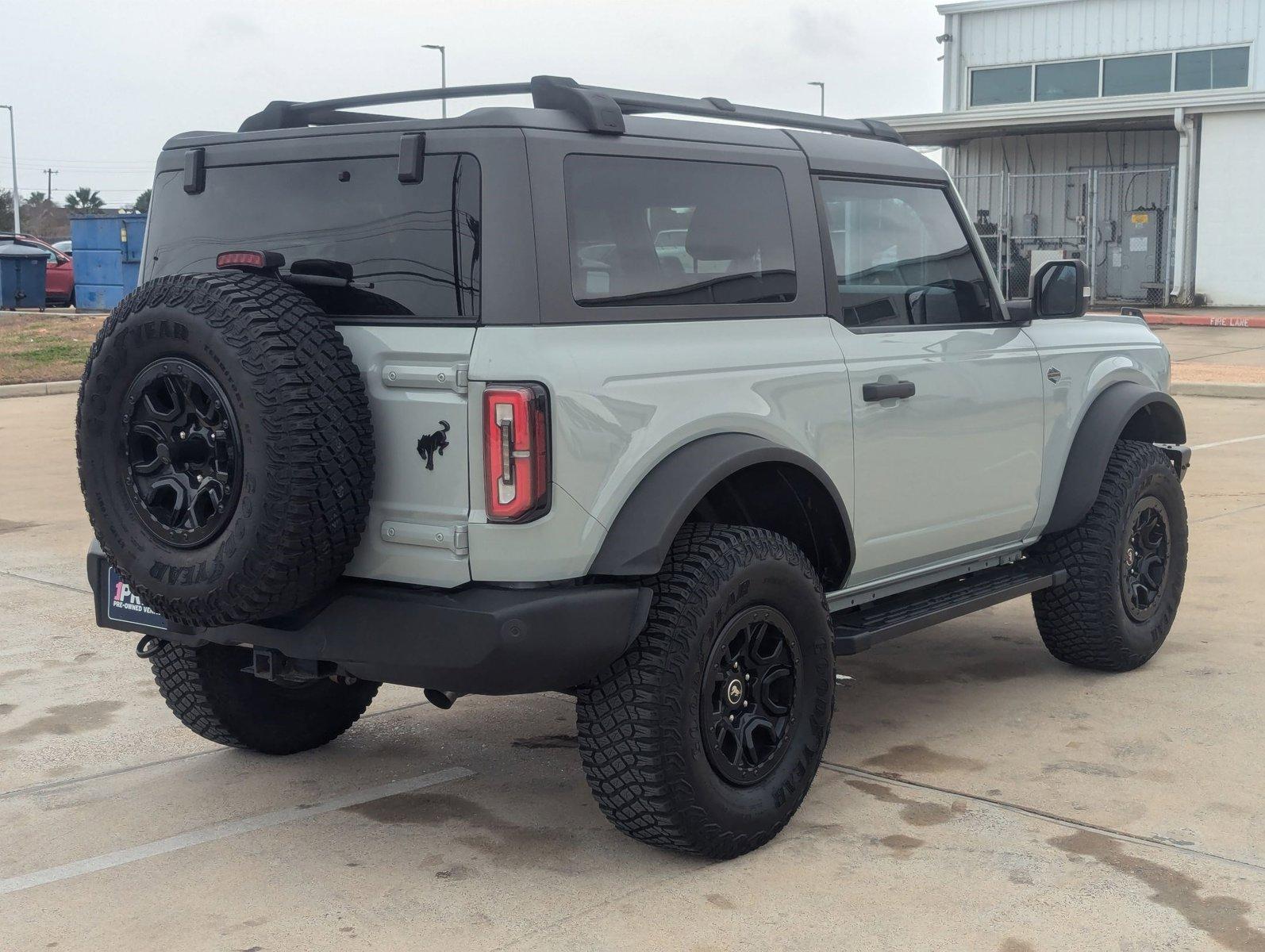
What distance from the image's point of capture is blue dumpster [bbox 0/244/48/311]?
2714cm

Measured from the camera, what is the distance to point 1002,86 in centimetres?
3388

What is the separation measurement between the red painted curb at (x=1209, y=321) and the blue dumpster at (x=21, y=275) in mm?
19797

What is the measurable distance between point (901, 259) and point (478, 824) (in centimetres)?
231

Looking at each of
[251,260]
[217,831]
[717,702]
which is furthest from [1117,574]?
[251,260]

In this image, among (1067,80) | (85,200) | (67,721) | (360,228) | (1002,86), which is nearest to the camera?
(360,228)

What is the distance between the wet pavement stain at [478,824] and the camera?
13.2 feet

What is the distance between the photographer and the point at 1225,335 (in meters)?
23.3

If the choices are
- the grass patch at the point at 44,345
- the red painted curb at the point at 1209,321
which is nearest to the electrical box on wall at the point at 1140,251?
the red painted curb at the point at 1209,321

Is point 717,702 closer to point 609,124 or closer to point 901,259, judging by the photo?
point 609,124

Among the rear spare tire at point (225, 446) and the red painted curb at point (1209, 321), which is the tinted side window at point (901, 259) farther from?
the red painted curb at point (1209, 321)

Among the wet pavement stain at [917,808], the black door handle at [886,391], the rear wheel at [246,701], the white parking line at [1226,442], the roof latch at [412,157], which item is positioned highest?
the roof latch at [412,157]

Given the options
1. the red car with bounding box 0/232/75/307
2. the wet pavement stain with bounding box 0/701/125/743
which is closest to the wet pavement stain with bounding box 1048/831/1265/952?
the wet pavement stain with bounding box 0/701/125/743

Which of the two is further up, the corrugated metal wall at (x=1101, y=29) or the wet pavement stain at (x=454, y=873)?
the corrugated metal wall at (x=1101, y=29)

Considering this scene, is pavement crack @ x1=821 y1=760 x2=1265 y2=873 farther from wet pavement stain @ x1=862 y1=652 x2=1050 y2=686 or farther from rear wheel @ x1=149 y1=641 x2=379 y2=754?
rear wheel @ x1=149 y1=641 x2=379 y2=754
